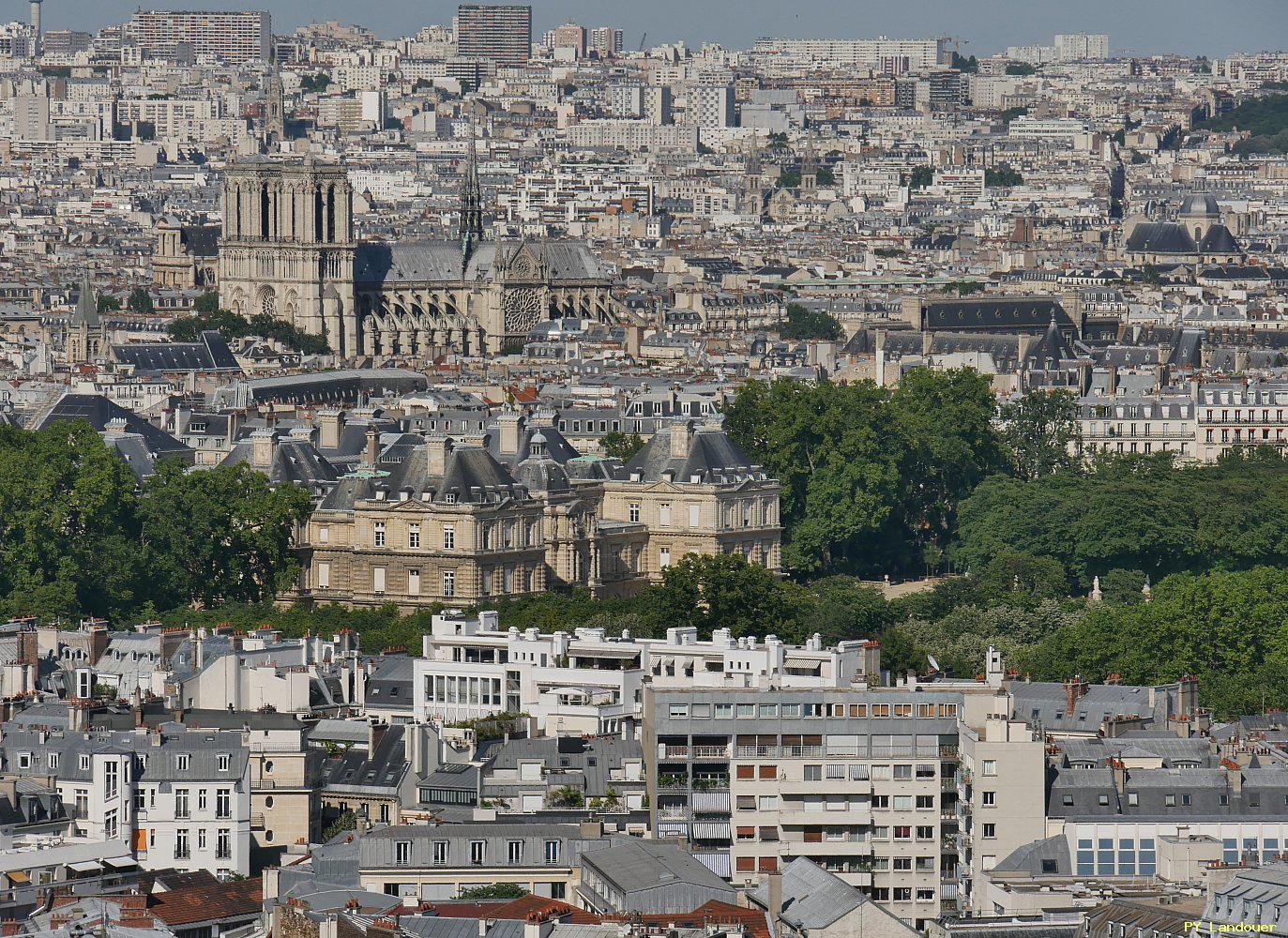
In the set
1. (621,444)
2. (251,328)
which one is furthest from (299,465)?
(251,328)

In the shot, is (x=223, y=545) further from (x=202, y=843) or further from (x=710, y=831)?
(x=710, y=831)

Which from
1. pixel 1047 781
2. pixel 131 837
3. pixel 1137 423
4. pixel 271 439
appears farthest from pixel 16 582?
pixel 1137 423

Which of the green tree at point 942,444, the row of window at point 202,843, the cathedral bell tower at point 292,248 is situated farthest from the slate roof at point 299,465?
the cathedral bell tower at point 292,248

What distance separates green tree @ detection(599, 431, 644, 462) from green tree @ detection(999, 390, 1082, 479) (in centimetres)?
1335

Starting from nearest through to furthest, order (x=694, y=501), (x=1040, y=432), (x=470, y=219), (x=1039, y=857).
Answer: (x=1039, y=857) < (x=694, y=501) < (x=1040, y=432) < (x=470, y=219)

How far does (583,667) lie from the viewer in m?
60.7

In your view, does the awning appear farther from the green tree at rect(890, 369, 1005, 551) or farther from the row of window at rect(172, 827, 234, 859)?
the green tree at rect(890, 369, 1005, 551)

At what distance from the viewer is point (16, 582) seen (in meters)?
78.1

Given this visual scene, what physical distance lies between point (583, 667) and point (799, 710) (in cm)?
948

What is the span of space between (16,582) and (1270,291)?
11428cm

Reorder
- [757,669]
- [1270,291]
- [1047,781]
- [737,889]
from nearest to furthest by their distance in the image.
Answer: [737,889], [1047,781], [757,669], [1270,291]

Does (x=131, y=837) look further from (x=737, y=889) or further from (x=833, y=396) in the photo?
(x=833, y=396)

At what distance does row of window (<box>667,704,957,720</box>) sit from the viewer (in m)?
51.4

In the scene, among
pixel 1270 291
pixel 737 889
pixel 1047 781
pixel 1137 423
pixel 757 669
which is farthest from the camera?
pixel 1270 291
